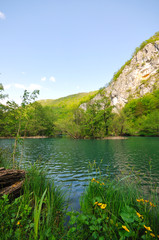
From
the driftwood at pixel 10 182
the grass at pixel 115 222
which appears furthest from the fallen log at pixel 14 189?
the grass at pixel 115 222

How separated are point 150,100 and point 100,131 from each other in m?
41.0

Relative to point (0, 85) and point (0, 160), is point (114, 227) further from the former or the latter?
point (0, 85)

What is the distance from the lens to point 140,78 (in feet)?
307

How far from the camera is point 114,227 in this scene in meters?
2.51

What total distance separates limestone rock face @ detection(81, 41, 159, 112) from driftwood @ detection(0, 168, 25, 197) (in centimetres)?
8446

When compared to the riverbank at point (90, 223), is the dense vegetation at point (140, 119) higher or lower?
higher

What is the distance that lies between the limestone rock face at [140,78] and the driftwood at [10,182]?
84.5 metres

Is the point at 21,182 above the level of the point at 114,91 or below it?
below

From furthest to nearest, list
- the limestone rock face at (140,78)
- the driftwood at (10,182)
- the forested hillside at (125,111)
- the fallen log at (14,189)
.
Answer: the limestone rock face at (140,78), the forested hillside at (125,111), the driftwood at (10,182), the fallen log at (14,189)

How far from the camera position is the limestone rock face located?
87.6m

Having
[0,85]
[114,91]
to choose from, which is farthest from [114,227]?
[114,91]

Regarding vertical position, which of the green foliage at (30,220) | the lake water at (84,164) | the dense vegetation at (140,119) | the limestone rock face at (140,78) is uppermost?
the limestone rock face at (140,78)

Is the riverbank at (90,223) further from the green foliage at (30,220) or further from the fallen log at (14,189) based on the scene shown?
the fallen log at (14,189)

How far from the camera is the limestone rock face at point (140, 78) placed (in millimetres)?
87562
